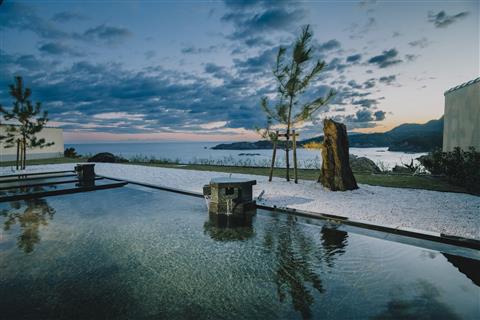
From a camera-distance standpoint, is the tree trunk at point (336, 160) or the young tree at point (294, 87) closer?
the tree trunk at point (336, 160)

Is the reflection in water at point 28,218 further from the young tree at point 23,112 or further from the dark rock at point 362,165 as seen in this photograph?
the dark rock at point 362,165

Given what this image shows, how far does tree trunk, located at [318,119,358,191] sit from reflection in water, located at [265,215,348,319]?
325cm

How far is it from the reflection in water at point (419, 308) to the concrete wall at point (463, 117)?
1016 cm

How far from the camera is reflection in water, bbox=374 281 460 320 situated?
7.44 feet

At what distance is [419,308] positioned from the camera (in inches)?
94.0

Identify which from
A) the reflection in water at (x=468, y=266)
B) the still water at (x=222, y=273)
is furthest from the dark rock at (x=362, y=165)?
the reflection in water at (x=468, y=266)

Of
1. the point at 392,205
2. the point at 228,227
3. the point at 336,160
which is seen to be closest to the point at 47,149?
the point at 228,227

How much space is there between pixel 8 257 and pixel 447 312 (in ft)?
17.9

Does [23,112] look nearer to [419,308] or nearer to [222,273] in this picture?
[222,273]

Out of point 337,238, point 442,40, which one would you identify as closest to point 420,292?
point 337,238

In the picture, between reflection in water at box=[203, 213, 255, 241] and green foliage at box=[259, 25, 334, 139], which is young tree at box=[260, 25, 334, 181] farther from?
reflection in water at box=[203, 213, 255, 241]

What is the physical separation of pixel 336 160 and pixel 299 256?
17.1 ft

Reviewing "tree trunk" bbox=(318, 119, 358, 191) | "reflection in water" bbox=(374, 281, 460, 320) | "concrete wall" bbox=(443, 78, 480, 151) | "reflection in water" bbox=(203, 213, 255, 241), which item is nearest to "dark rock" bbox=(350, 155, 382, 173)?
"concrete wall" bbox=(443, 78, 480, 151)

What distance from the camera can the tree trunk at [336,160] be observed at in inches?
311
